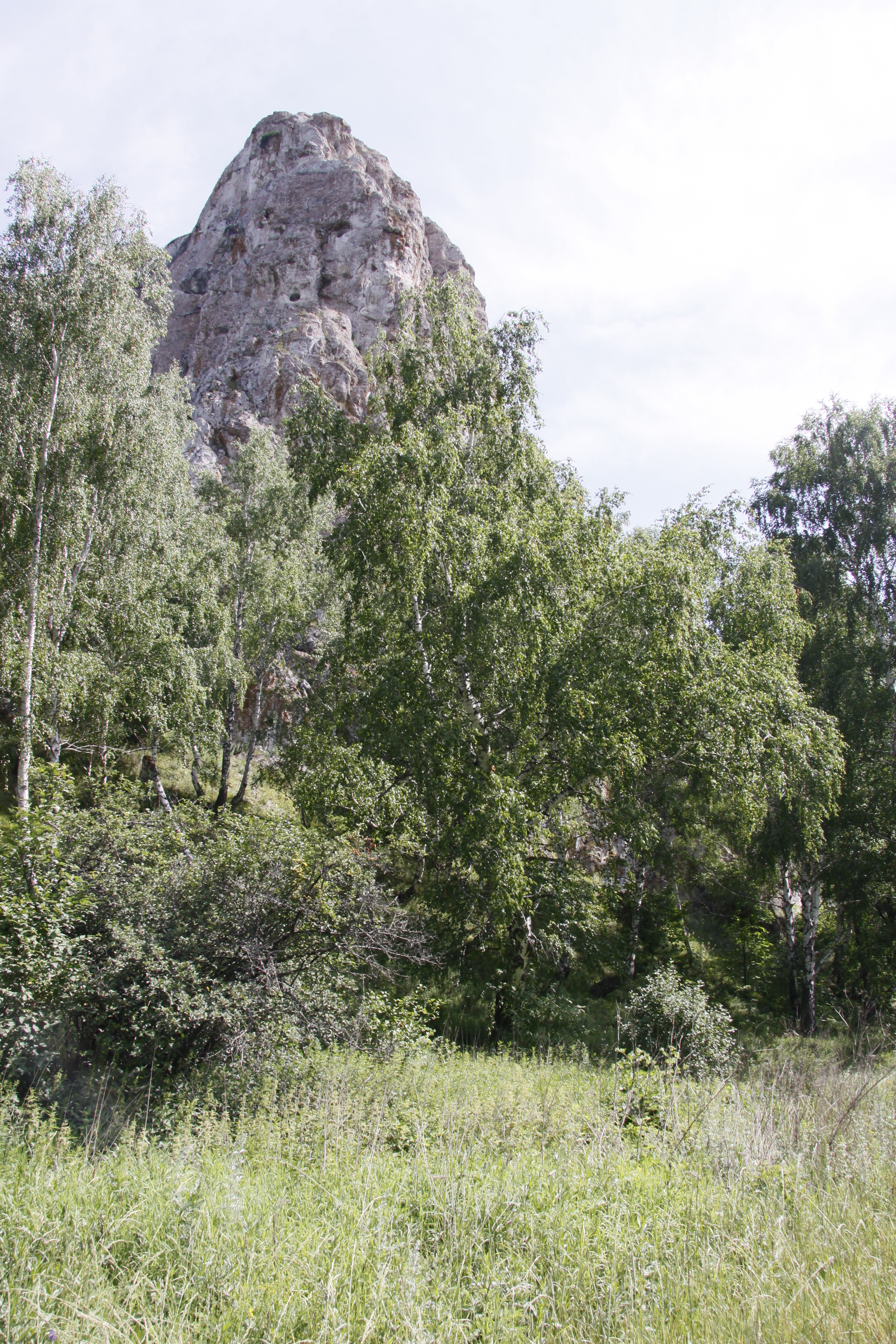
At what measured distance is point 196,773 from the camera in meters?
20.0

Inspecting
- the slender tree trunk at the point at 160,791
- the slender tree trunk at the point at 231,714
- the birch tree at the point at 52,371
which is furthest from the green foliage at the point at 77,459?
the slender tree trunk at the point at 231,714

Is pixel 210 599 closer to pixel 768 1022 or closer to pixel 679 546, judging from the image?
pixel 679 546

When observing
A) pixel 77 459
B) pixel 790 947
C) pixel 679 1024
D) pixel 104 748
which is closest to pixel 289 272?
pixel 77 459

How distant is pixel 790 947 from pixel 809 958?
94 centimetres

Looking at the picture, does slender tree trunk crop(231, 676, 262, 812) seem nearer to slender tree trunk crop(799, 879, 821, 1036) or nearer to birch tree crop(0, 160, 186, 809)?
birch tree crop(0, 160, 186, 809)

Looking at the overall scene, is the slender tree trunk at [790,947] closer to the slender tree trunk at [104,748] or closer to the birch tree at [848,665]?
the birch tree at [848,665]

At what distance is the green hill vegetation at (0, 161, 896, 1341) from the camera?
11.7 feet

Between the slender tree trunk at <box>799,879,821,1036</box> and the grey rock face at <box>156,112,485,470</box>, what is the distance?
31285mm

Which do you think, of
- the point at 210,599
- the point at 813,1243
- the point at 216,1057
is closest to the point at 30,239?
the point at 210,599

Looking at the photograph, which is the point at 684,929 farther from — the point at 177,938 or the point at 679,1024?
the point at 177,938

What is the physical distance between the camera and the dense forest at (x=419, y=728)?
7.39 metres

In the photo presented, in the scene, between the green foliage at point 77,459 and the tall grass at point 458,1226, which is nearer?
the tall grass at point 458,1226

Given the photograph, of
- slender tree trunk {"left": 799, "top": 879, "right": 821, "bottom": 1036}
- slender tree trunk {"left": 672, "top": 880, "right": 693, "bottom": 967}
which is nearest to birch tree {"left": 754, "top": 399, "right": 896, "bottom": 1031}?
slender tree trunk {"left": 799, "top": 879, "right": 821, "bottom": 1036}

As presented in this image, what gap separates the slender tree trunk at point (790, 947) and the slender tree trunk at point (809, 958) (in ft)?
0.63
